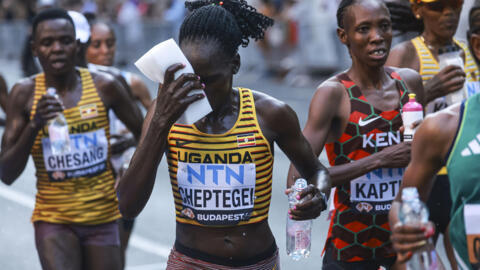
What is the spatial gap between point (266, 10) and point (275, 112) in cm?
1656

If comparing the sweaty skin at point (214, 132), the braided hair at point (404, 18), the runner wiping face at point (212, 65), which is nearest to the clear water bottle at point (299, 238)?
the sweaty skin at point (214, 132)

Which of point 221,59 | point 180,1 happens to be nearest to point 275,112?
point 221,59

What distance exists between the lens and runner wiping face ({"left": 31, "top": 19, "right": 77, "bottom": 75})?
6.29 meters

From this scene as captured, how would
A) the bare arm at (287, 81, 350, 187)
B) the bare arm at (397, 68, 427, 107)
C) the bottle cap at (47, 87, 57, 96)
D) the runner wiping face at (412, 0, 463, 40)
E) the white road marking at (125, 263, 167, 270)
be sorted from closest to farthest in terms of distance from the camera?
the bare arm at (287, 81, 350, 187), the bare arm at (397, 68, 427, 107), the bottle cap at (47, 87, 57, 96), the runner wiping face at (412, 0, 463, 40), the white road marking at (125, 263, 167, 270)

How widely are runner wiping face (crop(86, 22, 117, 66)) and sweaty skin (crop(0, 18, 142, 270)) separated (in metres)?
2.22

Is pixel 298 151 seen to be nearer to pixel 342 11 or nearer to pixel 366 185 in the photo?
pixel 366 185

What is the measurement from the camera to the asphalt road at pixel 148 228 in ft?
29.8

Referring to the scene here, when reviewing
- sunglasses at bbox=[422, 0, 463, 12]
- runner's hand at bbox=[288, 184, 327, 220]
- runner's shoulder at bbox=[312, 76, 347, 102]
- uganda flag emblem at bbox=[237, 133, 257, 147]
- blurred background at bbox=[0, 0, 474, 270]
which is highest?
sunglasses at bbox=[422, 0, 463, 12]

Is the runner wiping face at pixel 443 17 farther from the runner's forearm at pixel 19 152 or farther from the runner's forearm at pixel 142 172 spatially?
the runner's forearm at pixel 142 172

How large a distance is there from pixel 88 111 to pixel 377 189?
2.15 metres

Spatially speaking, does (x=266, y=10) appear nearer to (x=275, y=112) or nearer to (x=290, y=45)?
(x=290, y=45)

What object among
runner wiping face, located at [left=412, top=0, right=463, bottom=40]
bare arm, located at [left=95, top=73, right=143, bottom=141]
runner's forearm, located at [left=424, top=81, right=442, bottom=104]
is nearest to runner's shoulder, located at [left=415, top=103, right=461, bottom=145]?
runner's forearm, located at [left=424, top=81, right=442, bottom=104]

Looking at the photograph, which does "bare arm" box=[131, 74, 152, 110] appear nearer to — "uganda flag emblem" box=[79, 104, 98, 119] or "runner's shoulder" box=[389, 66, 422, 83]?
"uganda flag emblem" box=[79, 104, 98, 119]

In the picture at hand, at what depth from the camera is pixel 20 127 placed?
608 cm
